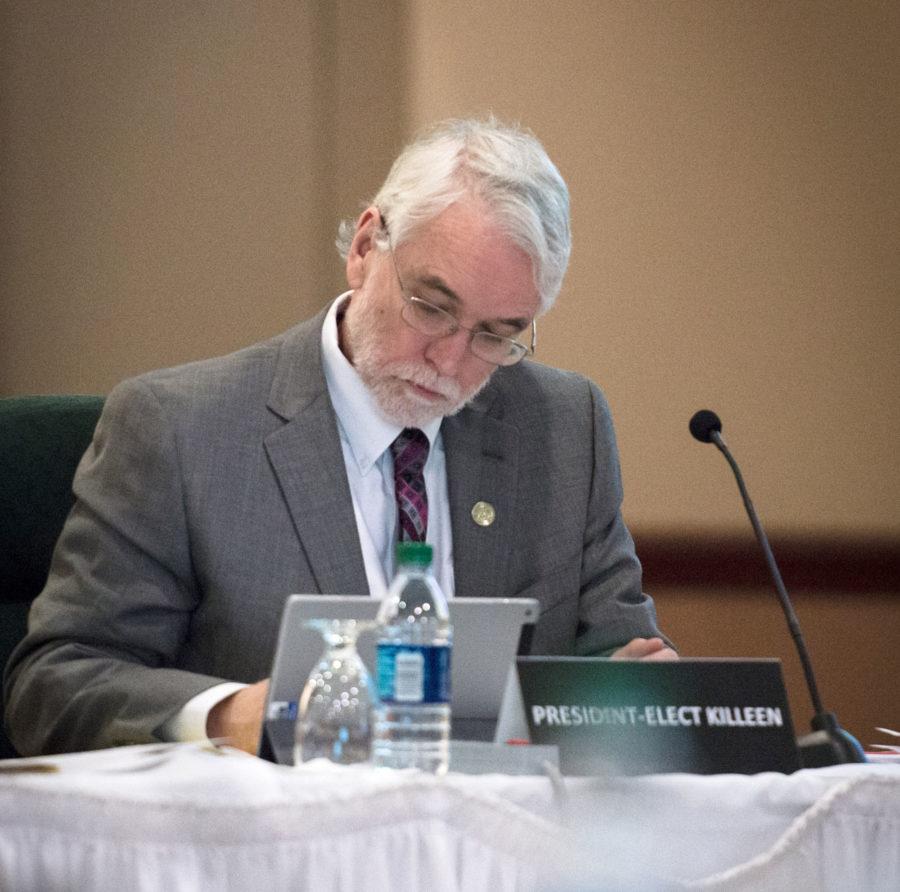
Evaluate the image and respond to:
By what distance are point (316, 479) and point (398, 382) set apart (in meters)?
0.19

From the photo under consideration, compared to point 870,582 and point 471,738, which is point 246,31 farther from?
point 471,738

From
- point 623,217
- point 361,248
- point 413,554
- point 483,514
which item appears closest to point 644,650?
point 483,514

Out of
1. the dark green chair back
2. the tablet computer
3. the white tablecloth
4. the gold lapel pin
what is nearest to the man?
the gold lapel pin

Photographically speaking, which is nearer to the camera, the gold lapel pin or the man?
the man

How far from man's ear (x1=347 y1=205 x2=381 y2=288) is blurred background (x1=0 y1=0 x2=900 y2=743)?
1275 mm

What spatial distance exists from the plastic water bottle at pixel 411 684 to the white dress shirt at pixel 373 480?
0.78m

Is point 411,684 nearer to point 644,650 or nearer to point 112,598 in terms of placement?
point 644,650

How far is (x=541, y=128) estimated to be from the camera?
12.2 ft

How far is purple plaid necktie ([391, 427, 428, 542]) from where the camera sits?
2.14m

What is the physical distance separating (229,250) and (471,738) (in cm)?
232

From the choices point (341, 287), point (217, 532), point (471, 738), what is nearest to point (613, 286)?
point (341, 287)

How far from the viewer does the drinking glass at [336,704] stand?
4.07 feet

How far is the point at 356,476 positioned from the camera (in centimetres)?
219

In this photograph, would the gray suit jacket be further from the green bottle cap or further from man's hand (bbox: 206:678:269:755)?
the green bottle cap
